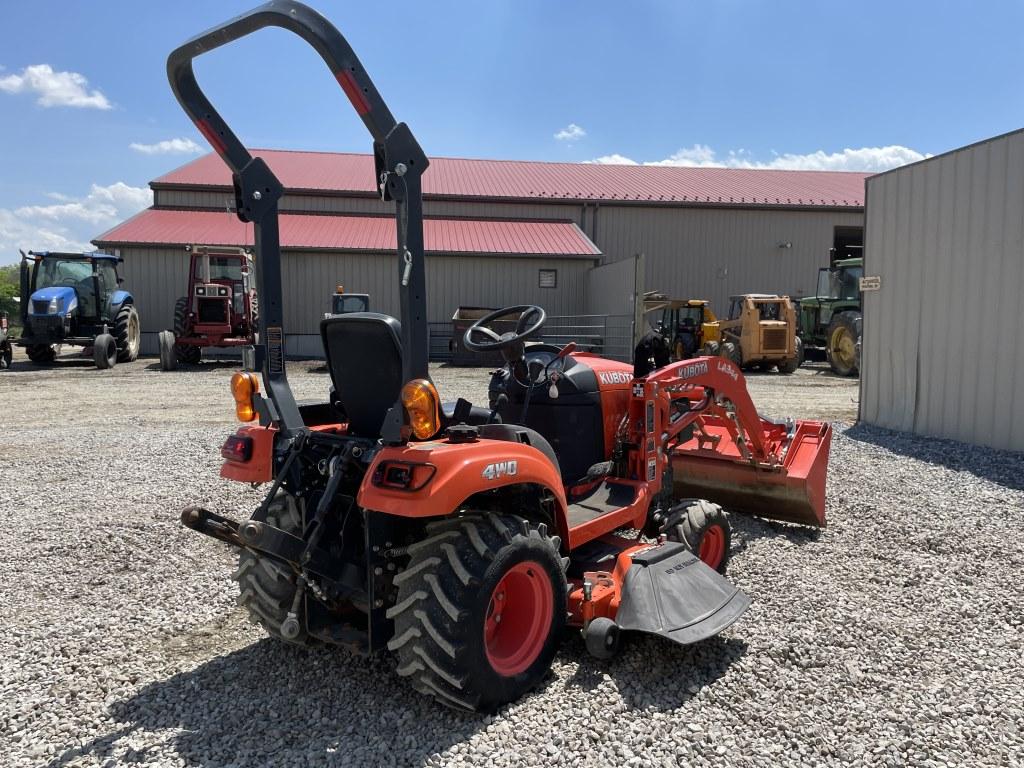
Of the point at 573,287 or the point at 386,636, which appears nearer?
the point at 386,636

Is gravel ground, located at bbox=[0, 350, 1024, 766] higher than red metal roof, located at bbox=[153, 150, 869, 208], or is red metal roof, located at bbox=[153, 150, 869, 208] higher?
red metal roof, located at bbox=[153, 150, 869, 208]

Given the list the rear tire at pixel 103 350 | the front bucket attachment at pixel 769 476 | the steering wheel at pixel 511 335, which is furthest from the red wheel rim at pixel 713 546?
the rear tire at pixel 103 350

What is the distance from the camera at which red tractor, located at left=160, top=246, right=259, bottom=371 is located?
56.1 ft

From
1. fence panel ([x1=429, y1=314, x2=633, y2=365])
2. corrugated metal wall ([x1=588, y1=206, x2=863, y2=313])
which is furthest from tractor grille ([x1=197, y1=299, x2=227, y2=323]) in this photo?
→ corrugated metal wall ([x1=588, y1=206, x2=863, y2=313])

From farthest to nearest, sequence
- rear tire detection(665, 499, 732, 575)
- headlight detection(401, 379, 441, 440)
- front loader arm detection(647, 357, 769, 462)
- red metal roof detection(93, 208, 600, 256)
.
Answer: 1. red metal roof detection(93, 208, 600, 256)
2. front loader arm detection(647, 357, 769, 462)
3. rear tire detection(665, 499, 732, 575)
4. headlight detection(401, 379, 441, 440)

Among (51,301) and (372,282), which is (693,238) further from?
(51,301)

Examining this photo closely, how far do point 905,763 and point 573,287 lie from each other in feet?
66.7

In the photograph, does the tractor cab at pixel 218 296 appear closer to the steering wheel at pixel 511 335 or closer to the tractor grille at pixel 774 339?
the tractor grille at pixel 774 339

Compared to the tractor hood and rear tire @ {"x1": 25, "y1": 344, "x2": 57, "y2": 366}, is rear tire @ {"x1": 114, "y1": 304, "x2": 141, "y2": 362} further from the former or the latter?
rear tire @ {"x1": 25, "y1": 344, "x2": 57, "y2": 366}

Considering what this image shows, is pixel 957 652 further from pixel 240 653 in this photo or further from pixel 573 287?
pixel 573 287

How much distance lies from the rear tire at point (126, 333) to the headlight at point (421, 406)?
17.4 m

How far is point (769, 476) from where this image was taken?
16.7ft

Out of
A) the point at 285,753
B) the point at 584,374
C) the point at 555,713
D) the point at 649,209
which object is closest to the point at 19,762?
the point at 285,753

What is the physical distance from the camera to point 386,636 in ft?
9.29
